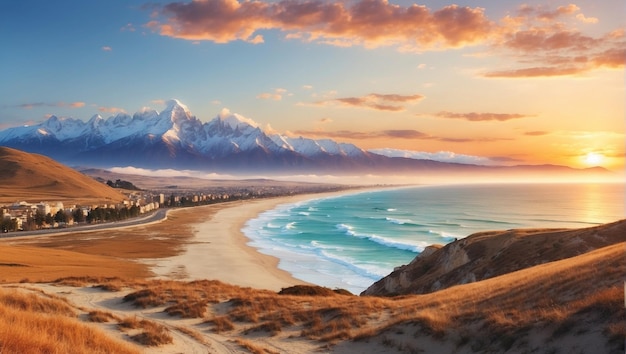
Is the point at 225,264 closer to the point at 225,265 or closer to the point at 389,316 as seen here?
the point at 225,265

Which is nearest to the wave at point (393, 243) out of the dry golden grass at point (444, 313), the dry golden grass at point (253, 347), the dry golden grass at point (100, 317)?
the dry golden grass at point (444, 313)

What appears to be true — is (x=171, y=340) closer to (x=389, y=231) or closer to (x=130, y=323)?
(x=130, y=323)

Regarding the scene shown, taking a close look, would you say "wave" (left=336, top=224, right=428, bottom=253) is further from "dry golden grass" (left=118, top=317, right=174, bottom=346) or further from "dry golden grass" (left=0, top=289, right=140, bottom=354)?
"dry golden grass" (left=0, top=289, right=140, bottom=354)

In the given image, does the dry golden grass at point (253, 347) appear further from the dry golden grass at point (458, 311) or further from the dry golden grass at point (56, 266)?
the dry golden grass at point (56, 266)

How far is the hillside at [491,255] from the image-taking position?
34.7m

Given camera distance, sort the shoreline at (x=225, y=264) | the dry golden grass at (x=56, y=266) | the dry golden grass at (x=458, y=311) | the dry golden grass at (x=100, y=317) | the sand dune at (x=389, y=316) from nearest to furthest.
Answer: the sand dune at (x=389, y=316) < the dry golden grass at (x=458, y=311) < the dry golden grass at (x=100, y=317) < the dry golden grass at (x=56, y=266) < the shoreline at (x=225, y=264)

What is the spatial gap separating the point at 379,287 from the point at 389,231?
231 feet

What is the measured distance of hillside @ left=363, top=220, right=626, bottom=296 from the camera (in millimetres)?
34688

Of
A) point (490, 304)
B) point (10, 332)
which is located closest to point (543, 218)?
point (490, 304)

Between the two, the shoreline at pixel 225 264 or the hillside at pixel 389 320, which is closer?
the hillside at pixel 389 320

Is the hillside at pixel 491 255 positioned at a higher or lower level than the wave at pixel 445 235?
higher

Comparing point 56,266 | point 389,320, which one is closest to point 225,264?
point 56,266

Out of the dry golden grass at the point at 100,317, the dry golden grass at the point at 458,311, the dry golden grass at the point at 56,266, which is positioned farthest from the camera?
the dry golden grass at the point at 56,266

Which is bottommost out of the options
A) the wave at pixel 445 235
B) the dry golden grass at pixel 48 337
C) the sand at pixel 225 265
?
the wave at pixel 445 235
